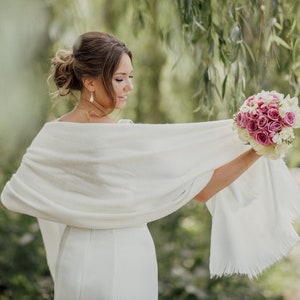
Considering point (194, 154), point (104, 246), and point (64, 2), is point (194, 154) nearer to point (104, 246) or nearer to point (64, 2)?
point (104, 246)

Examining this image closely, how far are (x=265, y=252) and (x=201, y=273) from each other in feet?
7.88

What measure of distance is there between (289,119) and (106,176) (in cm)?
60

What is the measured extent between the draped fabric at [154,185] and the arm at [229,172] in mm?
27

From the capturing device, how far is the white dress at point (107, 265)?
238 centimetres

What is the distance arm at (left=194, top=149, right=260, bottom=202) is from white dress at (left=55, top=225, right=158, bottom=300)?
10.5 inches

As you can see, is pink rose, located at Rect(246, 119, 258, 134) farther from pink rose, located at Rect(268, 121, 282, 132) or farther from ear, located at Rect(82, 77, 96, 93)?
ear, located at Rect(82, 77, 96, 93)

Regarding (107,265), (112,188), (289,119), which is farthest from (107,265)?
(289,119)

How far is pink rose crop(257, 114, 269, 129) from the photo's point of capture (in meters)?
2.36

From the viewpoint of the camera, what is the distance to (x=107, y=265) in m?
2.38

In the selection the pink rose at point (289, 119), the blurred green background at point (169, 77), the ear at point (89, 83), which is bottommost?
the blurred green background at point (169, 77)

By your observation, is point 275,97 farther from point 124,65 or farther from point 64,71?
point 64,71

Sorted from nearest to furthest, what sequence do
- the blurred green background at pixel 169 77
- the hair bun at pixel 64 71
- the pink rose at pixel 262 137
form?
1. the pink rose at pixel 262 137
2. the hair bun at pixel 64 71
3. the blurred green background at pixel 169 77

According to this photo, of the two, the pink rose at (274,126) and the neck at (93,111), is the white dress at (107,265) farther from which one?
the pink rose at (274,126)

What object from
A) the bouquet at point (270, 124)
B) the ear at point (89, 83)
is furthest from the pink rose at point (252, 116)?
the ear at point (89, 83)
